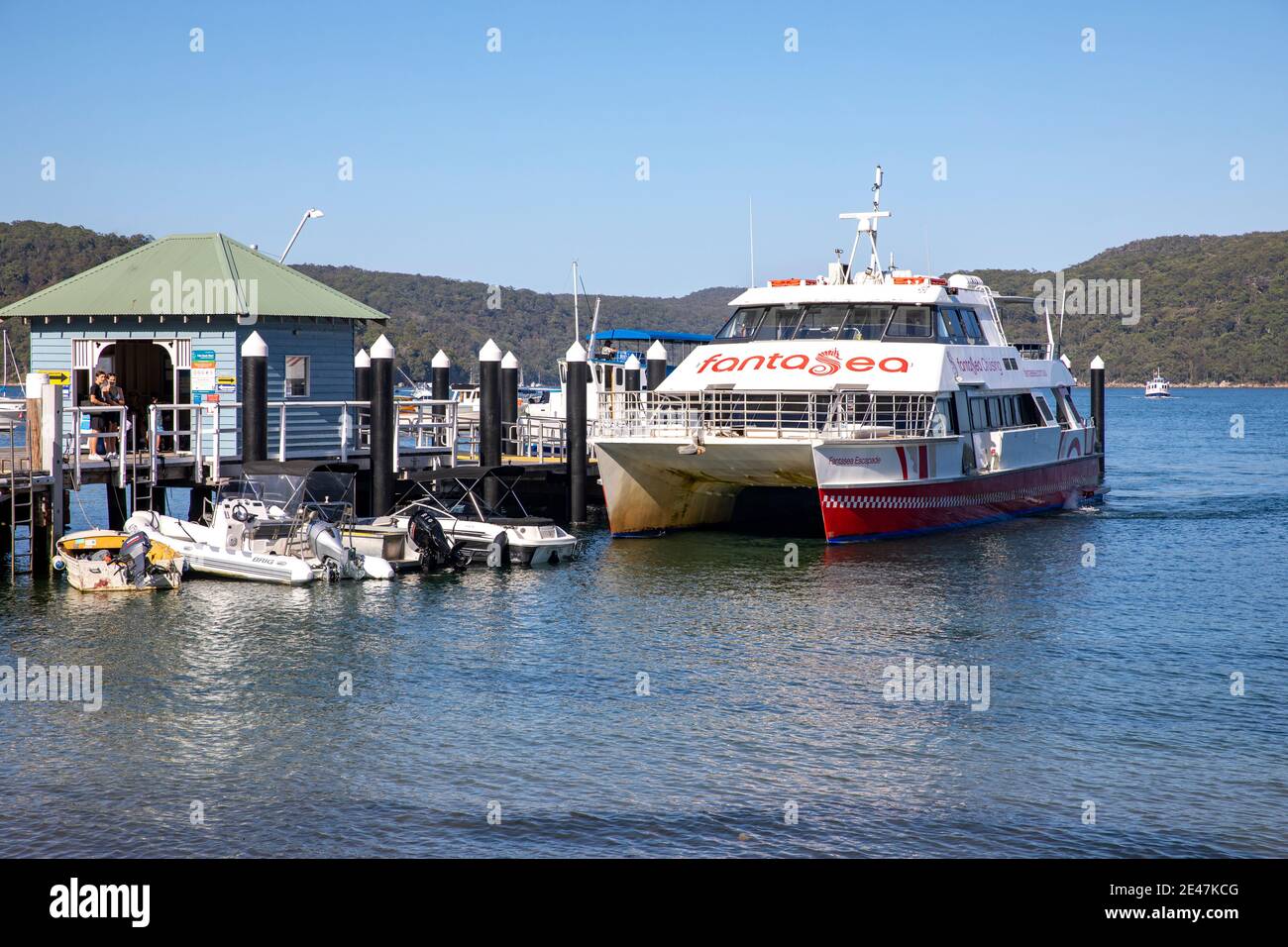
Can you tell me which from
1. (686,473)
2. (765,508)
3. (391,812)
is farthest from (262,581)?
(765,508)

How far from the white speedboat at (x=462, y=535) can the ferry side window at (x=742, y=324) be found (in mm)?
5735

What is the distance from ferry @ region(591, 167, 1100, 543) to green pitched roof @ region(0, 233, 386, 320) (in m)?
6.06

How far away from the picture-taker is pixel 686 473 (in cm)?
2673

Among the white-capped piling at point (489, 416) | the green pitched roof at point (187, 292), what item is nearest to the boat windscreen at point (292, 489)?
the green pitched roof at point (187, 292)

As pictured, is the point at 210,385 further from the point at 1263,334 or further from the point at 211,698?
the point at 1263,334

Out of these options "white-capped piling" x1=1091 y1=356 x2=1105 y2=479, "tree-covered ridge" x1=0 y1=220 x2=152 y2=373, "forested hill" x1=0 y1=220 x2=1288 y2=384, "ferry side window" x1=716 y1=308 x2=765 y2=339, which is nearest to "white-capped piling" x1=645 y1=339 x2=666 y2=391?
"ferry side window" x1=716 y1=308 x2=765 y2=339

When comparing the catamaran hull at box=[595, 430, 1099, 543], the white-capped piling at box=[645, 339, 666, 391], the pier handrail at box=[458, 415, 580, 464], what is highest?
the white-capped piling at box=[645, 339, 666, 391]

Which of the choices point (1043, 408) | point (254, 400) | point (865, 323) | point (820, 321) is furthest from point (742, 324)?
point (254, 400)

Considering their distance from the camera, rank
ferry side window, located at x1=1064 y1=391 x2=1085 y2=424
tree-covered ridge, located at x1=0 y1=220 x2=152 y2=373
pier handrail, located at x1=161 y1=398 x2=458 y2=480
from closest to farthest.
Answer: pier handrail, located at x1=161 y1=398 x2=458 y2=480, ferry side window, located at x1=1064 y1=391 x2=1085 y2=424, tree-covered ridge, located at x1=0 y1=220 x2=152 y2=373

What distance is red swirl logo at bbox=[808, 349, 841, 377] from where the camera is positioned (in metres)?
25.6

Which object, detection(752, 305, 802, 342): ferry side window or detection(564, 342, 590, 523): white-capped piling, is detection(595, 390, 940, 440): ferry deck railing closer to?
detection(564, 342, 590, 523): white-capped piling

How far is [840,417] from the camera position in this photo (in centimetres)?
2433

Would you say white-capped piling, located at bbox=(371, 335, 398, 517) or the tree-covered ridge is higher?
the tree-covered ridge

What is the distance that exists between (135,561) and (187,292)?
21.1ft
